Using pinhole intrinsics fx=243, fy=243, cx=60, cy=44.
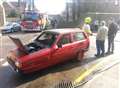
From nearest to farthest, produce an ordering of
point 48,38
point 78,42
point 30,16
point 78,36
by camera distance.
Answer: point 48,38
point 78,42
point 78,36
point 30,16

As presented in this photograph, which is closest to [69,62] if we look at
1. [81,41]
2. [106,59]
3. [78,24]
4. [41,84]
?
[81,41]

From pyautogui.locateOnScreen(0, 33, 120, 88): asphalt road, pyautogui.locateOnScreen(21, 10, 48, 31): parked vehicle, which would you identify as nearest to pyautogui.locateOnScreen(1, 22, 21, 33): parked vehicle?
pyautogui.locateOnScreen(21, 10, 48, 31): parked vehicle

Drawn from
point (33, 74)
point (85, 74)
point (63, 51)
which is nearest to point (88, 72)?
point (85, 74)

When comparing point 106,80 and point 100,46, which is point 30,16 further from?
point 106,80

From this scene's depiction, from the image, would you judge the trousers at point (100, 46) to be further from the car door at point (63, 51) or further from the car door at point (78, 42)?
the car door at point (63, 51)

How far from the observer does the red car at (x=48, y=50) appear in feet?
27.2

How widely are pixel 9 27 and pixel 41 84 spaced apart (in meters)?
21.0

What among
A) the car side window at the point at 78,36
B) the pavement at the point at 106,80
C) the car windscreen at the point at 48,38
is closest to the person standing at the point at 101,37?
the car side window at the point at 78,36

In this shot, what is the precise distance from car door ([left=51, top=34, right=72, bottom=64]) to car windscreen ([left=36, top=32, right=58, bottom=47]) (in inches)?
11.0

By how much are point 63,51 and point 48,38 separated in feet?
2.76

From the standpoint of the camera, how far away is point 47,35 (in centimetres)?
1014

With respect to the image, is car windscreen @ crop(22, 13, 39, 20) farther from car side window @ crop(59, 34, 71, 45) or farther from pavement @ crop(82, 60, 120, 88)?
pavement @ crop(82, 60, 120, 88)

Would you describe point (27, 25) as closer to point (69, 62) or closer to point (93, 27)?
point (93, 27)

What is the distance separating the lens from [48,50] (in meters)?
8.92
